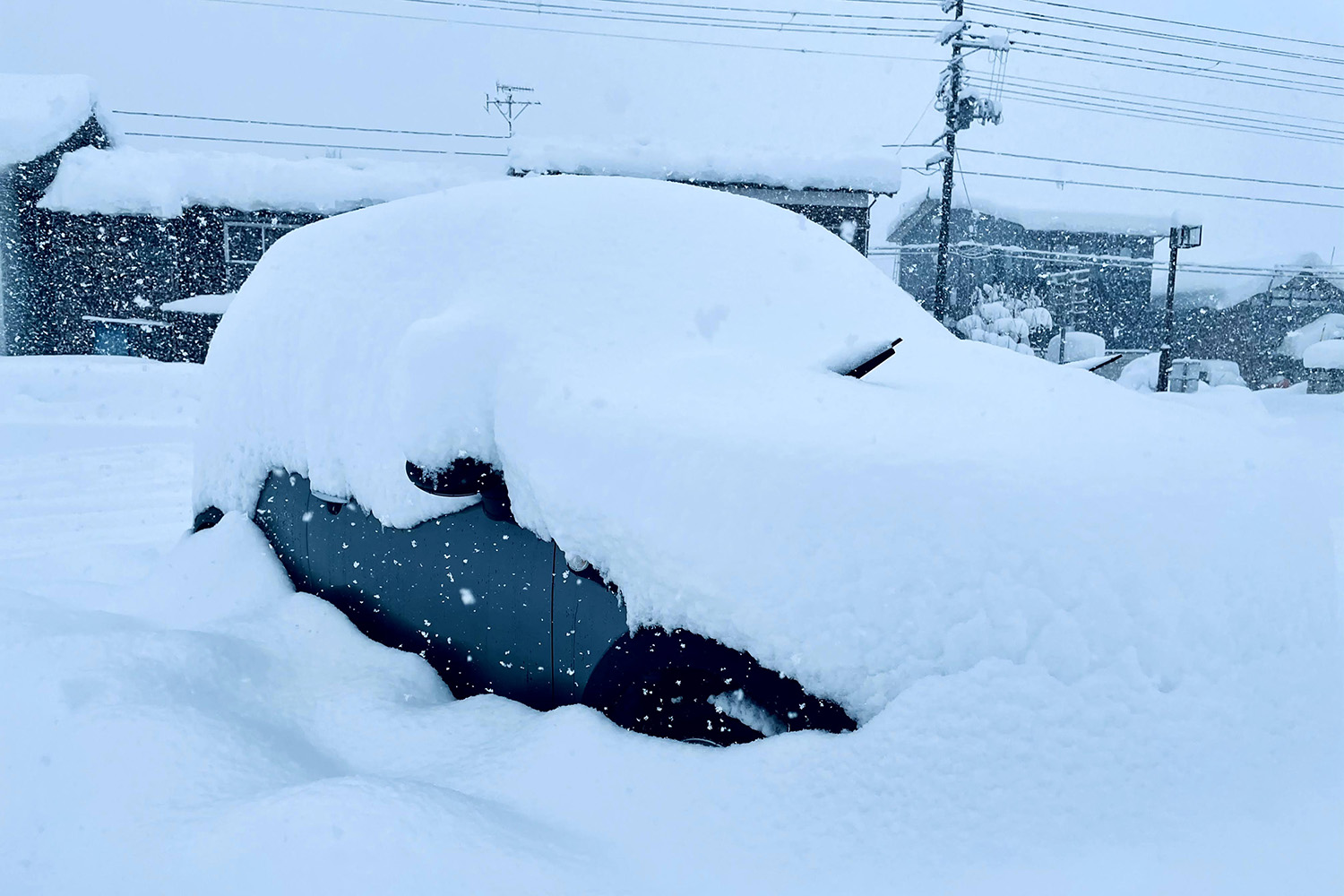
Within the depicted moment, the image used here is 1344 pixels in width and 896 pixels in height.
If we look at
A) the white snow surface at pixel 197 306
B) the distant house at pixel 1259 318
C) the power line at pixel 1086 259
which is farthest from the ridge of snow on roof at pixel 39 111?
the distant house at pixel 1259 318

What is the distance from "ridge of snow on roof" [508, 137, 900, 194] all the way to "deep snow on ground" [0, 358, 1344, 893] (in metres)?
15.9

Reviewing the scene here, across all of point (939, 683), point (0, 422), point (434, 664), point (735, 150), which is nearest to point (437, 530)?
point (434, 664)

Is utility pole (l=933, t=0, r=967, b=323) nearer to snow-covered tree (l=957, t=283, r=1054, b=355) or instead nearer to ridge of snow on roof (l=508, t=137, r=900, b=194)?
ridge of snow on roof (l=508, t=137, r=900, b=194)

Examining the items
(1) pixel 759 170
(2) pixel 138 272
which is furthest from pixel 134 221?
(1) pixel 759 170

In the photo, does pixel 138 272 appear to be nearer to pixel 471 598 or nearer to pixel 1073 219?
pixel 471 598

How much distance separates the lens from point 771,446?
5.64ft

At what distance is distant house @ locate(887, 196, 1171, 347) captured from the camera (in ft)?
99.6

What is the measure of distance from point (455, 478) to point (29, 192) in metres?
21.5

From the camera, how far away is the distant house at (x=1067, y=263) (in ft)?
99.6

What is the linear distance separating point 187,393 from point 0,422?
8.70ft

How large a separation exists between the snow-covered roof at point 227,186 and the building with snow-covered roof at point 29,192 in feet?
2.25

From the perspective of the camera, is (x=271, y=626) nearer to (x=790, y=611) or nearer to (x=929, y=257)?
(x=790, y=611)

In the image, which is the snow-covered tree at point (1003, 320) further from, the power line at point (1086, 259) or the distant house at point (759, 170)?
the distant house at point (759, 170)

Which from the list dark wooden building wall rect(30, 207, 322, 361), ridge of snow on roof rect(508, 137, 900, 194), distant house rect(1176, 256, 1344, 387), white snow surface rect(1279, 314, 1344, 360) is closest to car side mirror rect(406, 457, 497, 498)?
ridge of snow on roof rect(508, 137, 900, 194)
